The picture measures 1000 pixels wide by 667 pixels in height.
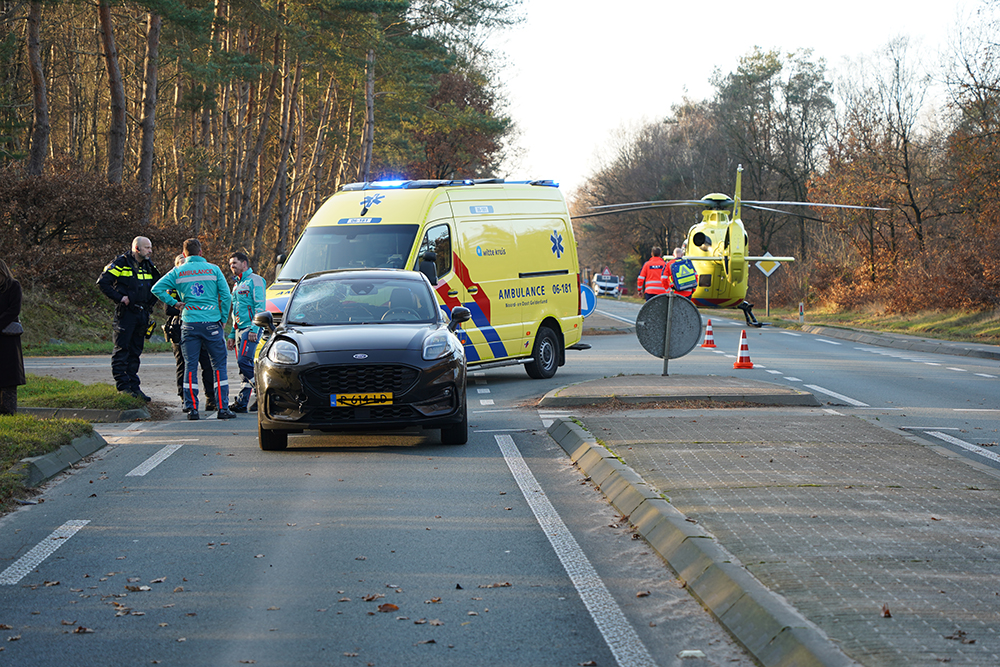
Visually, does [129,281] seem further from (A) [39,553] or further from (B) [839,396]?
(B) [839,396]

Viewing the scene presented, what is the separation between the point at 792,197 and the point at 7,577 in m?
61.9

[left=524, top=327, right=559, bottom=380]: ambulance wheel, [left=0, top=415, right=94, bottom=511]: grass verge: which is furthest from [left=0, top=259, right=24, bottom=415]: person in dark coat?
[left=524, top=327, right=559, bottom=380]: ambulance wheel

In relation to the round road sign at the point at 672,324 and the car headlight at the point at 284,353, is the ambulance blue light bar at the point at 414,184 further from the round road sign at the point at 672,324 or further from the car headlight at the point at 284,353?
the car headlight at the point at 284,353

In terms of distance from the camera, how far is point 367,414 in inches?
393

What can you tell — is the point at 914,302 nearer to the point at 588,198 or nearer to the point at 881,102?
the point at 881,102

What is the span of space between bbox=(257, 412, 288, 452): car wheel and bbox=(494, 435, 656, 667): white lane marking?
8.56ft

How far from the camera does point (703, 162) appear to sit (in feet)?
249

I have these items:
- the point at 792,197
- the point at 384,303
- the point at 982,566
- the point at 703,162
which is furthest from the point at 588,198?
the point at 982,566

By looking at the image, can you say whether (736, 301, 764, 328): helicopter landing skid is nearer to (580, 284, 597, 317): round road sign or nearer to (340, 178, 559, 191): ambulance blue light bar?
(580, 284, 597, 317): round road sign

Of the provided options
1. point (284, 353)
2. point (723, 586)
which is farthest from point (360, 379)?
point (723, 586)

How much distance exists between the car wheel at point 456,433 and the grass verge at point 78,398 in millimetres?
4392

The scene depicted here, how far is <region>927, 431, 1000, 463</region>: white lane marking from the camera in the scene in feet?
31.8

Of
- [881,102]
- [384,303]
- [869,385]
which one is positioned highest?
[881,102]

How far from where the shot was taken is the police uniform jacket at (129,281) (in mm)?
13109
